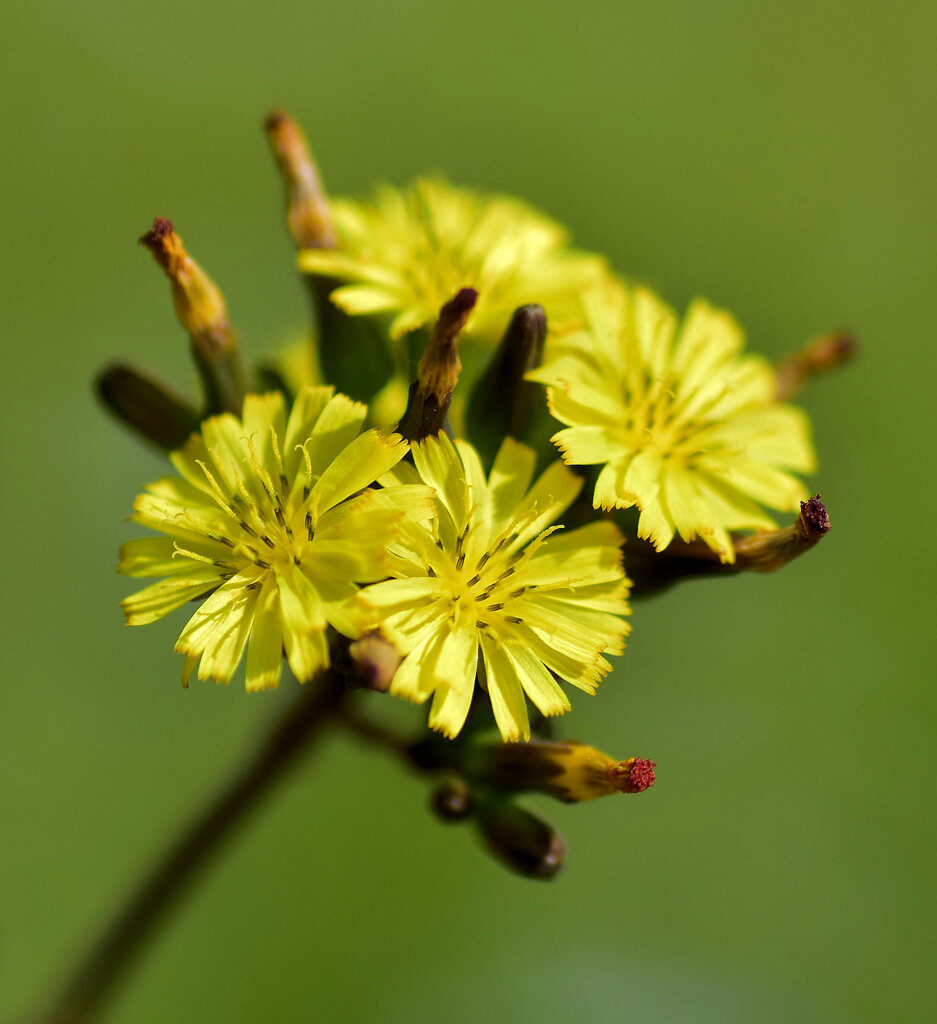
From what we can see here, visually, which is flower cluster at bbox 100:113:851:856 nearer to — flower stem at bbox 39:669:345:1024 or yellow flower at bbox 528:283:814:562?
yellow flower at bbox 528:283:814:562

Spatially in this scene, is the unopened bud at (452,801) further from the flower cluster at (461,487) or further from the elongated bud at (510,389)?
the elongated bud at (510,389)

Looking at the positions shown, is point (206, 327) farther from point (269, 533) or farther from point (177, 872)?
point (177, 872)

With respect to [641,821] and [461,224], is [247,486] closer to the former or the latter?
[461,224]

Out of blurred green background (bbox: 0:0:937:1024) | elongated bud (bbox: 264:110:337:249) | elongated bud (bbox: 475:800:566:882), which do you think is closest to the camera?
elongated bud (bbox: 475:800:566:882)

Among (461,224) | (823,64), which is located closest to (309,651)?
(461,224)

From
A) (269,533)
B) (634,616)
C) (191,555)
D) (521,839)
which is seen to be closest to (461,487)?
(269,533)

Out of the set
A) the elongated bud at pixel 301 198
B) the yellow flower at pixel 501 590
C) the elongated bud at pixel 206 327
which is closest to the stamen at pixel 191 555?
the yellow flower at pixel 501 590

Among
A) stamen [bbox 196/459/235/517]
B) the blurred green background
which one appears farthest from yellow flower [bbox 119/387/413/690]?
the blurred green background
